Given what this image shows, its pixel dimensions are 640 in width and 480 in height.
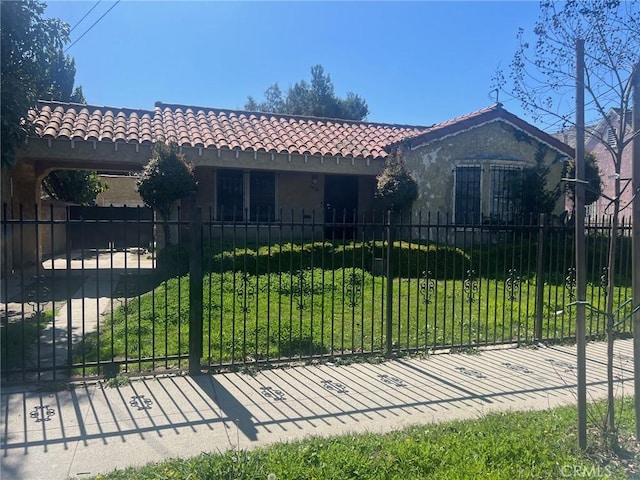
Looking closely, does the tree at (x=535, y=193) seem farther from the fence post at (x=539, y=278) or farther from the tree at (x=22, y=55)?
the tree at (x=22, y=55)

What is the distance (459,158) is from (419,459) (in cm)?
1204

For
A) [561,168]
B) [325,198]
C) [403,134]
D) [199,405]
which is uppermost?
[403,134]

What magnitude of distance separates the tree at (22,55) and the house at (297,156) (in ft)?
12.3

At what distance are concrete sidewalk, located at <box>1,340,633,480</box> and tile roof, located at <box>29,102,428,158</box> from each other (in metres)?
8.55

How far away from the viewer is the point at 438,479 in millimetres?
3146

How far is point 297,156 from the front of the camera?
13250 mm

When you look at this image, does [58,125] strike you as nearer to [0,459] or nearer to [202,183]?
[202,183]

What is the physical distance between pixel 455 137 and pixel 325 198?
443 centimetres

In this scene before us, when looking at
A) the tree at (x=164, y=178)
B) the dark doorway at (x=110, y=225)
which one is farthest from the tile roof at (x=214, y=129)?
the dark doorway at (x=110, y=225)

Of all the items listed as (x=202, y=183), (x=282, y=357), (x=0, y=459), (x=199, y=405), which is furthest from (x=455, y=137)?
(x=0, y=459)

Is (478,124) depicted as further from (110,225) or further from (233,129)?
(110,225)

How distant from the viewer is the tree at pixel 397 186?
13242 mm

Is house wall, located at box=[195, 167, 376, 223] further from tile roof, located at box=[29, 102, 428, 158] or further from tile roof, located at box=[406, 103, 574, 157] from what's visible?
tile roof, located at box=[406, 103, 574, 157]

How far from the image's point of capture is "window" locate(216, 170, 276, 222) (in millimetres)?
14484
